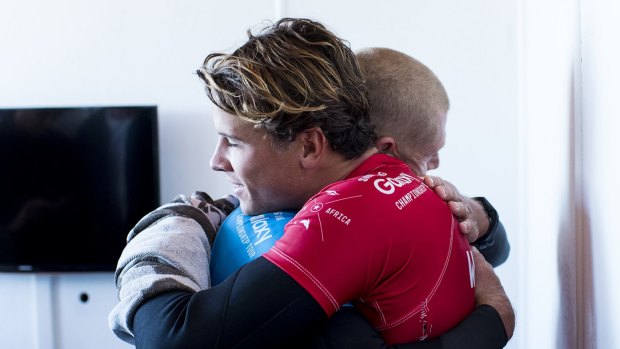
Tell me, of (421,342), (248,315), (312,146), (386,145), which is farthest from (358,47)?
(248,315)

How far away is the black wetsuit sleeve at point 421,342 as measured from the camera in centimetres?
108

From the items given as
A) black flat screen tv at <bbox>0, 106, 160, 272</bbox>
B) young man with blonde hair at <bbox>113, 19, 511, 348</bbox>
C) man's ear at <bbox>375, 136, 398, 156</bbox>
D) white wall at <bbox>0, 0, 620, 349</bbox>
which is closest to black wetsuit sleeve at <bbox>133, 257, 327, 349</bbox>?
young man with blonde hair at <bbox>113, 19, 511, 348</bbox>

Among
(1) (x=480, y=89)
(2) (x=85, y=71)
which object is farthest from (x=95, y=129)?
(1) (x=480, y=89)

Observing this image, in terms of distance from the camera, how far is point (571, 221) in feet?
4.50

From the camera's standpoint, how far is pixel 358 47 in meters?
2.91

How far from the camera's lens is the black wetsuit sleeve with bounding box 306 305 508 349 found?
108 cm

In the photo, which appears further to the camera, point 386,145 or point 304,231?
point 386,145

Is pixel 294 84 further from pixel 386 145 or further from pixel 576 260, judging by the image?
pixel 576 260

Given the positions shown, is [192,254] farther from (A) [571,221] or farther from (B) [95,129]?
(B) [95,129]

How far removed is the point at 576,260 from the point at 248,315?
69cm

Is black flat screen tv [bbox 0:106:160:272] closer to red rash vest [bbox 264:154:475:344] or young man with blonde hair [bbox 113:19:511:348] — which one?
young man with blonde hair [bbox 113:19:511:348]

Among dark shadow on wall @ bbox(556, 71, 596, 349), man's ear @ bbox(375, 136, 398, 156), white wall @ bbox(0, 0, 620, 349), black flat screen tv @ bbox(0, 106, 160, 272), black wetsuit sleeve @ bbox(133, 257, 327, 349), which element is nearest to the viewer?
black wetsuit sleeve @ bbox(133, 257, 327, 349)

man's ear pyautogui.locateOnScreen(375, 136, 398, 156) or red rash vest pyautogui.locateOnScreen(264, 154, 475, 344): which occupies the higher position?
man's ear pyautogui.locateOnScreen(375, 136, 398, 156)

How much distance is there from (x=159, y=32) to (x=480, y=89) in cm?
141
